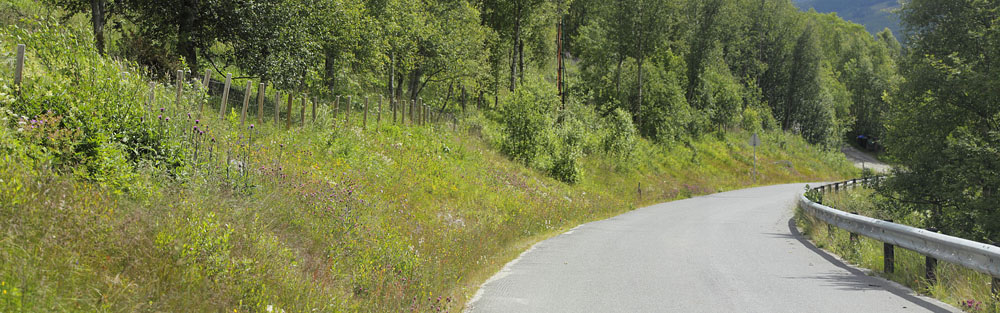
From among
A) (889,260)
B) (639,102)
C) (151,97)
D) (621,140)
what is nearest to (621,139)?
(621,140)

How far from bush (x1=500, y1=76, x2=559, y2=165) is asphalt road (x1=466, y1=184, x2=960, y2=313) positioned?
13.1 m

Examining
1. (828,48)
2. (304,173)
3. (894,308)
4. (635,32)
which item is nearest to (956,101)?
(894,308)

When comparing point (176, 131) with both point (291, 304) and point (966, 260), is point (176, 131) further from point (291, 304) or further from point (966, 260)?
point (966, 260)

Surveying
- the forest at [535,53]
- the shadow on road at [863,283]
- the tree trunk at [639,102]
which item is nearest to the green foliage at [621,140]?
the forest at [535,53]

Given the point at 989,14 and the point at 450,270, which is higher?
the point at 989,14

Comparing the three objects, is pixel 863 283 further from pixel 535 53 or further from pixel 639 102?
pixel 535 53

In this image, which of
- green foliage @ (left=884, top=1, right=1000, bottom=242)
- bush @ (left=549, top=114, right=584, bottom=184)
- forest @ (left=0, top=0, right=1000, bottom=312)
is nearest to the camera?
forest @ (left=0, top=0, right=1000, bottom=312)

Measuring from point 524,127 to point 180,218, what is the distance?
2302 centimetres

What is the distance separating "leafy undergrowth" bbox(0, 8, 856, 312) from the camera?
425 cm

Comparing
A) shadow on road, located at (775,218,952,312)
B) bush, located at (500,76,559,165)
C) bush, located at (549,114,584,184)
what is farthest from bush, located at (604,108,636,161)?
shadow on road, located at (775,218,952,312)

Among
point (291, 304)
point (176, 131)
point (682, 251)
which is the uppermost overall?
point (176, 131)

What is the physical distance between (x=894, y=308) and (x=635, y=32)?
4092 centimetres

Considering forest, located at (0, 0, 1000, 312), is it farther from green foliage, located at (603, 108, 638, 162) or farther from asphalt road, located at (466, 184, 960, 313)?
asphalt road, located at (466, 184, 960, 313)

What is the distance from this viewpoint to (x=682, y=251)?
11.5 meters
